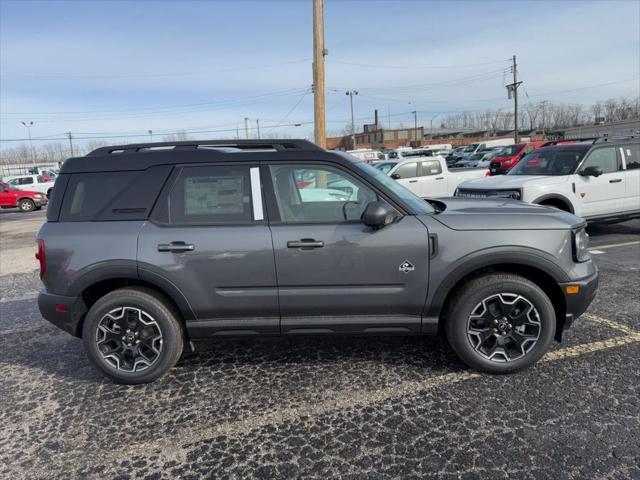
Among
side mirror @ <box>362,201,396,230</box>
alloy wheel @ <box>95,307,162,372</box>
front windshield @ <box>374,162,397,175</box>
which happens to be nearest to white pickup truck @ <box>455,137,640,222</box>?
front windshield @ <box>374,162,397,175</box>

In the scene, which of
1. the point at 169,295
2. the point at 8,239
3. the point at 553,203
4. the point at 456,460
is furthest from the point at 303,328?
the point at 8,239

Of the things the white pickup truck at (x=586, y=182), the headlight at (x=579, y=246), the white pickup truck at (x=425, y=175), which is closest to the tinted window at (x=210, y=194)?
the headlight at (x=579, y=246)

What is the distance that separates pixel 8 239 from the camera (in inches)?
500

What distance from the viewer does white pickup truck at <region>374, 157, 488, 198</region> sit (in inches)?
534

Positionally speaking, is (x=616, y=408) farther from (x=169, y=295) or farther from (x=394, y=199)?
(x=169, y=295)

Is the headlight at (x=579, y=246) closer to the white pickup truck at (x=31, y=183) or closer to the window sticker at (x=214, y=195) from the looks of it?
the window sticker at (x=214, y=195)

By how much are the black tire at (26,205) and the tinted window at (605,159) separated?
2427 cm

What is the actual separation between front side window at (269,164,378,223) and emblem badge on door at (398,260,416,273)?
0.48 meters

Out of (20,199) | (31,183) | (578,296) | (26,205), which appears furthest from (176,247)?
(31,183)

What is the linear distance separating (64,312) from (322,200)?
2.18m

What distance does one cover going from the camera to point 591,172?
797cm

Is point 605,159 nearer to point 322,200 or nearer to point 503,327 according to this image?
point 503,327

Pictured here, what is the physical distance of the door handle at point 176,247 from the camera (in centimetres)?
337

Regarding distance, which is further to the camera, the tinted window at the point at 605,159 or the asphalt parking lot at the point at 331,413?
the tinted window at the point at 605,159
